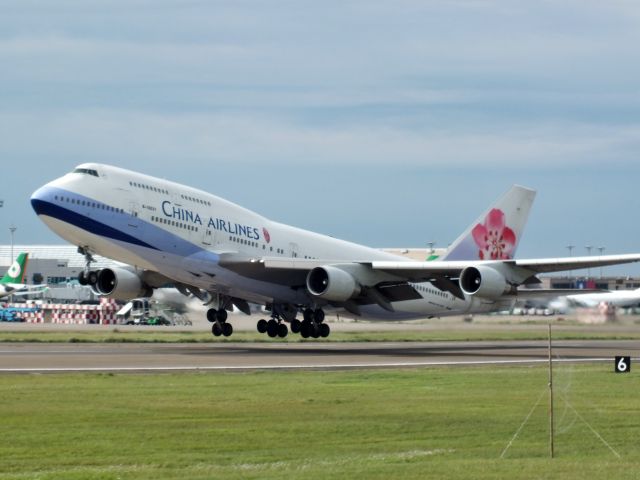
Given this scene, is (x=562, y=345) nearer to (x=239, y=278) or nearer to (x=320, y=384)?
(x=239, y=278)

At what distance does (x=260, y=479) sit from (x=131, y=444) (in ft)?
11.9

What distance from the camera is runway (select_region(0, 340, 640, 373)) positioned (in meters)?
34.1

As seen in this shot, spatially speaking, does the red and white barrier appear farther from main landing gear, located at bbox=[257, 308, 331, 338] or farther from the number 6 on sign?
Result: the number 6 on sign

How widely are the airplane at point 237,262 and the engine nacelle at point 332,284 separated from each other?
41 millimetres

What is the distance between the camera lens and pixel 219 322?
5062cm

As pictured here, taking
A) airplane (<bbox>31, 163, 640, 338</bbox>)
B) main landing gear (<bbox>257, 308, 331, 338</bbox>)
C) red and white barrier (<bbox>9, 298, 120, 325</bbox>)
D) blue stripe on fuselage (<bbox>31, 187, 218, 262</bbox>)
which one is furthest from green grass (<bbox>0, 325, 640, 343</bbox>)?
red and white barrier (<bbox>9, 298, 120, 325</bbox>)

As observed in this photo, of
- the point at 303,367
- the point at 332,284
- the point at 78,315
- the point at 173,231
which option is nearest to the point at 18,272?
the point at 78,315

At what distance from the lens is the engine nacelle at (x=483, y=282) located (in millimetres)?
44844

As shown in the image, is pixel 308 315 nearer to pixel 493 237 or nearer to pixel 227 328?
pixel 227 328

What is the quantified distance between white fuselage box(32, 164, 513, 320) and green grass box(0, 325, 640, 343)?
4.32 meters

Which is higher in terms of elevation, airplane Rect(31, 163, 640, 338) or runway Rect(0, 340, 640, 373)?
airplane Rect(31, 163, 640, 338)

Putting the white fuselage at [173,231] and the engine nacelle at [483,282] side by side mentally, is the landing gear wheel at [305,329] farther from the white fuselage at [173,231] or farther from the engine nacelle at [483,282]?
the engine nacelle at [483,282]

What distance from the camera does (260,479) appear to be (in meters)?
14.0

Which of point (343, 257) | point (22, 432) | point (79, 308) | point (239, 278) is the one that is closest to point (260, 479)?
point (22, 432)
